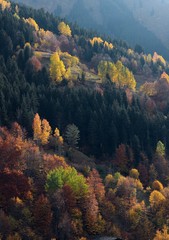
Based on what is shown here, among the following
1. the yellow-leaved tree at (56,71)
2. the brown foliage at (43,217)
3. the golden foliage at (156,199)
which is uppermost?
the yellow-leaved tree at (56,71)

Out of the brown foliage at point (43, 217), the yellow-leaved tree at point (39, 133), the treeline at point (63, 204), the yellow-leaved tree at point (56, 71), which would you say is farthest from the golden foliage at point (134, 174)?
the yellow-leaved tree at point (56, 71)

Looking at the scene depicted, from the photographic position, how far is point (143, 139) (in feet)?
484

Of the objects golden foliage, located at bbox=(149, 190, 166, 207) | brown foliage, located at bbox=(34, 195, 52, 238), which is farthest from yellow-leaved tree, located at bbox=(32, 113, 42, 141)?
golden foliage, located at bbox=(149, 190, 166, 207)

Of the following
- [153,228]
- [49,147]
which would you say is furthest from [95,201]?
[49,147]

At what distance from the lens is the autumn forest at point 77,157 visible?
8012 cm

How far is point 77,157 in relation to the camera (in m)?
124

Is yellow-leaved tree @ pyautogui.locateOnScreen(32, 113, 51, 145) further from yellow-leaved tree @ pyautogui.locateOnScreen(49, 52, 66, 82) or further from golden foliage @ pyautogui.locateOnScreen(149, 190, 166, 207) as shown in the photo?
yellow-leaved tree @ pyautogui.locateOnScreen(49, 52, 66, 82)

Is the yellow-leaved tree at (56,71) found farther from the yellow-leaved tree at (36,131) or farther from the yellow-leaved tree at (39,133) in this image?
the yellow-leaved tree at (36,131)

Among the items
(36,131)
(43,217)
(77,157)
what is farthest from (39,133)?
(43,217)

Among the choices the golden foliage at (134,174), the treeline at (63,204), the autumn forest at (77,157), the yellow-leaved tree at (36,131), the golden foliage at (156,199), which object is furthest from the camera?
the golden foliage at (134,174)

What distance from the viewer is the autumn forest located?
263 feet

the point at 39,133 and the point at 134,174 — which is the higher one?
the point at 134,174

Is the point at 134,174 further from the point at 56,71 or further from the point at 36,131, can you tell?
the point at 56,71

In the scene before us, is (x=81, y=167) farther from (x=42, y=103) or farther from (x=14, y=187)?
(x=42, y=103)
